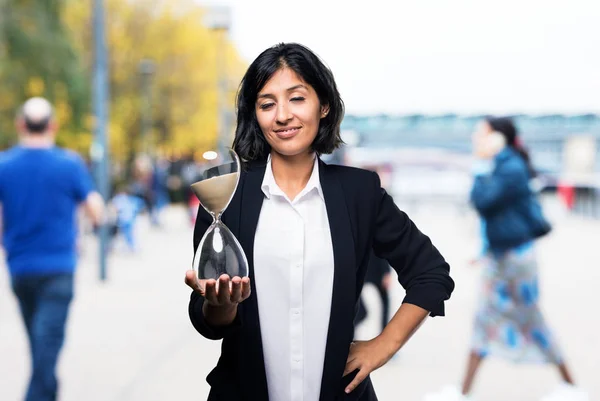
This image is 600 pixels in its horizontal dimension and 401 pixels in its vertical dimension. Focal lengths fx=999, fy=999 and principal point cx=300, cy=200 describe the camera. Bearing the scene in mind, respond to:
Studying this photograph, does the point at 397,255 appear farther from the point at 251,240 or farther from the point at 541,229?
the point at 541,229

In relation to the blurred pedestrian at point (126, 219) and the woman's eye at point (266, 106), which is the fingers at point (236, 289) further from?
the blurred pedestrian at point (126, 219)

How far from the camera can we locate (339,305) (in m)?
2.44

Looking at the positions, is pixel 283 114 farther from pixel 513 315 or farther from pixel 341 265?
pixel 513 315

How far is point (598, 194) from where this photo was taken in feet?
100

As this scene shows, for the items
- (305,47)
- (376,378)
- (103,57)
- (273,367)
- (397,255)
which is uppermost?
(103,57)

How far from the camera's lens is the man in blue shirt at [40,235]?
5020mm

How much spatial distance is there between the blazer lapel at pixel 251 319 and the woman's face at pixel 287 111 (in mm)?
162

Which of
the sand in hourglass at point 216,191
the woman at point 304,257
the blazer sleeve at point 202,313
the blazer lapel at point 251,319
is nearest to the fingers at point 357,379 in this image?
the woman at point 304,257

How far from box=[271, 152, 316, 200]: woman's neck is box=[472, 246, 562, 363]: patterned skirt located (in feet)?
12.2

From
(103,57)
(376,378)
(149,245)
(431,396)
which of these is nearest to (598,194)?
(149,245)

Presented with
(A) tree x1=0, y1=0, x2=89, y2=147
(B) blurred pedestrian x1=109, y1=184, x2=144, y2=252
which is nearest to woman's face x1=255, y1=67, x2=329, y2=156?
(B) blurred pedestrian x1=109, y1=184, x2=144, y2=252

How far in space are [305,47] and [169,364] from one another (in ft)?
17.4

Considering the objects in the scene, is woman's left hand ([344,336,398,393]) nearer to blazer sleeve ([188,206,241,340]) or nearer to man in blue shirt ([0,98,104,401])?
blazer sleeve ([188,206,241,340])

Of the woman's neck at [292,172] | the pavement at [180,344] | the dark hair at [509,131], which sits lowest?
the pavement at [180,344]
